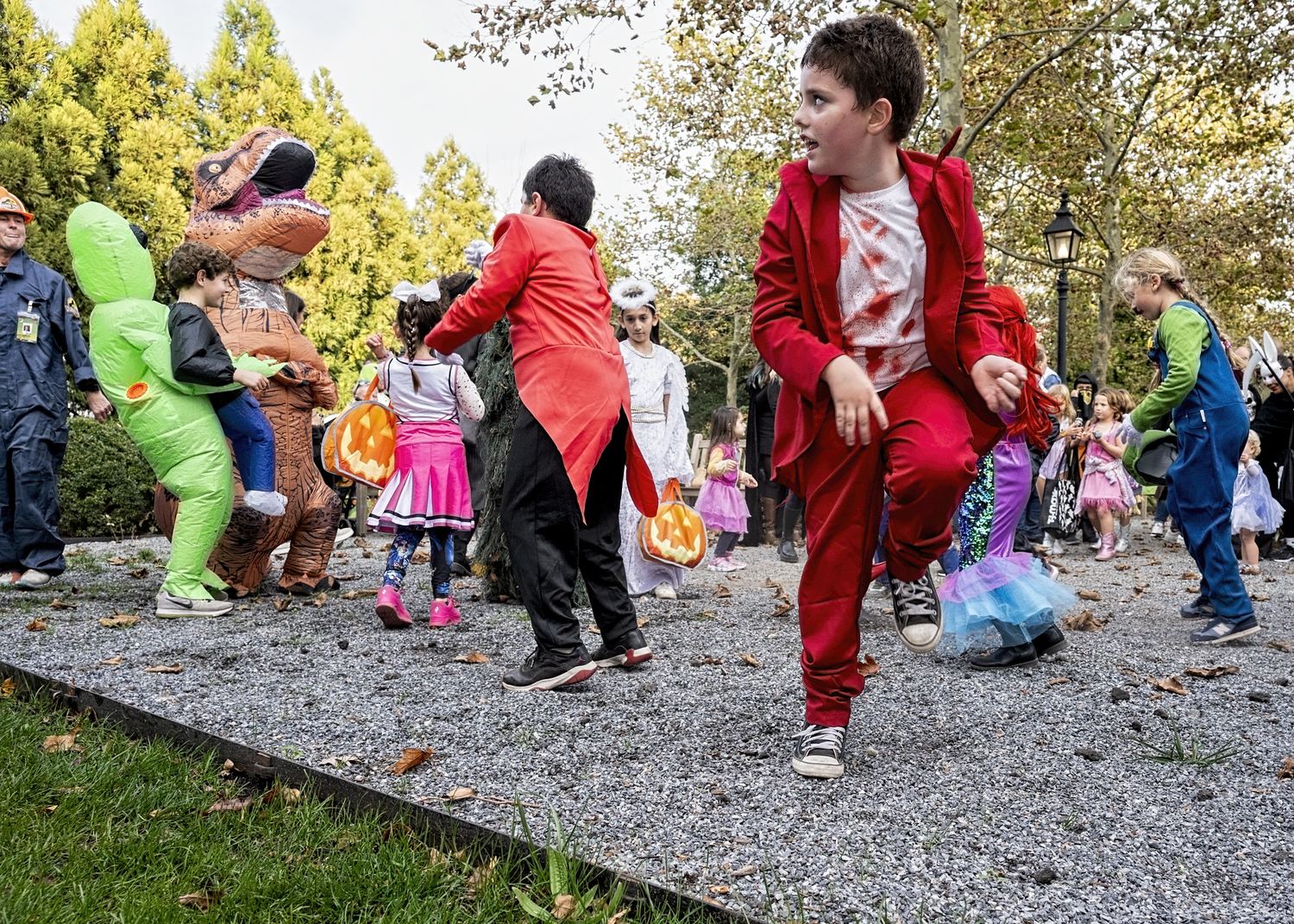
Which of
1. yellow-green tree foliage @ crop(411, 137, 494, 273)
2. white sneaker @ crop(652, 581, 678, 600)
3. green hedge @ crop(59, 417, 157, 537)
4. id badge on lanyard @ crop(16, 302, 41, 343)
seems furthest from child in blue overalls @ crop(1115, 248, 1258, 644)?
yellow-green tree foliage @ crop(411, 137, 494, 273)

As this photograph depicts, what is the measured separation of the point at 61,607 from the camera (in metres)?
5.86

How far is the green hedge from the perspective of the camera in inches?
409

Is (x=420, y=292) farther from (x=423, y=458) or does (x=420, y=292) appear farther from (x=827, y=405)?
(x=827, y=405)

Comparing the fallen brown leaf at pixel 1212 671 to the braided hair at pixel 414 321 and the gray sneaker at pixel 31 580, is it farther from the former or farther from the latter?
the gray sneaker at pixel 31 580

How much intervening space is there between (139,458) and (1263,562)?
11.7m

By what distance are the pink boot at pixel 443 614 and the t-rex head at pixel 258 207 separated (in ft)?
8.49

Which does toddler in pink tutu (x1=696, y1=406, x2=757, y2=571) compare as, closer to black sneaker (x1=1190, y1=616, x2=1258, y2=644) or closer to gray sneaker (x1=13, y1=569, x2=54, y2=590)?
black sneaker (x1=1190, y1=616, x2=1258, y2=644)

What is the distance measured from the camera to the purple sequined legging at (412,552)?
18.5ft

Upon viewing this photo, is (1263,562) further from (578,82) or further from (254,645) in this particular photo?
(254,645)

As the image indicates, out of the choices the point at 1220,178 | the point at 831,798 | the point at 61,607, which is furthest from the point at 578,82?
the point at 1220,178

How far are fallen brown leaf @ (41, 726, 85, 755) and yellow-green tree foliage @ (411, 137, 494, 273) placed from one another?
1802 centimetres

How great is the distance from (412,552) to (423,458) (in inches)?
21.8

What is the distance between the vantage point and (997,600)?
14.6 feet

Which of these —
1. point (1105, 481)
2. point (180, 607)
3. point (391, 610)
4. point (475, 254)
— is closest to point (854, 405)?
point (391, 610)
